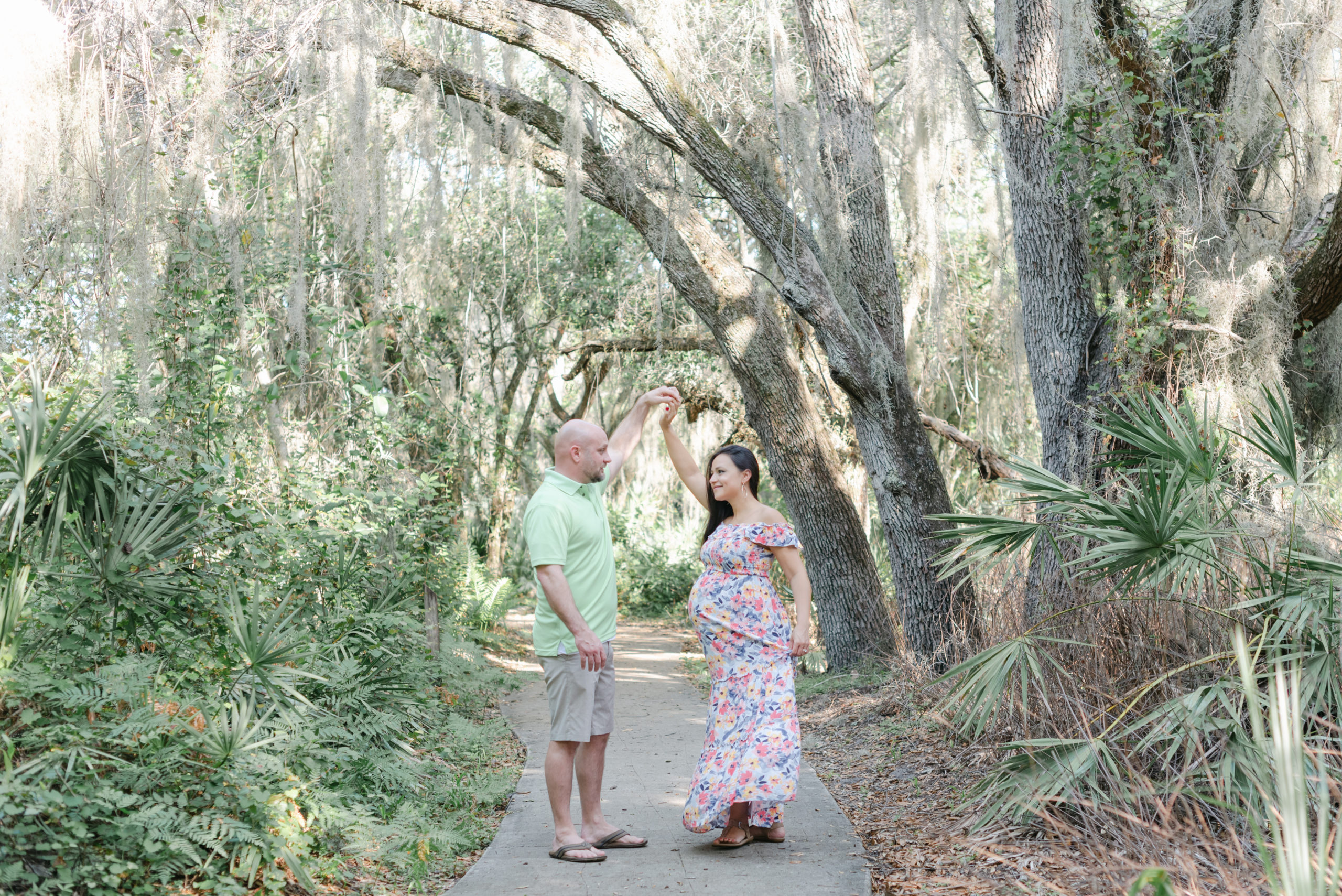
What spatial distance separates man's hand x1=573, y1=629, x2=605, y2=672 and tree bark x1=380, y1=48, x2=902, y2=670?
4.32 metres

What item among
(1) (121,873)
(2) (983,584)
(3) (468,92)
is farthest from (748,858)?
(3) (468,92)

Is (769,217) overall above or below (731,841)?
above

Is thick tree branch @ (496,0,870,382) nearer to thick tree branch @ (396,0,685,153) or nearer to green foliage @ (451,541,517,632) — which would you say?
thick tree branch @ (396,0,685,153)

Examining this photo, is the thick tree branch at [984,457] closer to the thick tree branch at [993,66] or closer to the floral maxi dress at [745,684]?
the thick tree branch at [993,66]

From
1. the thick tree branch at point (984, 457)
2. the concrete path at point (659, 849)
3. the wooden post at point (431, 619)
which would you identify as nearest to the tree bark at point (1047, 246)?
the thick tree branch at point (984, 457)

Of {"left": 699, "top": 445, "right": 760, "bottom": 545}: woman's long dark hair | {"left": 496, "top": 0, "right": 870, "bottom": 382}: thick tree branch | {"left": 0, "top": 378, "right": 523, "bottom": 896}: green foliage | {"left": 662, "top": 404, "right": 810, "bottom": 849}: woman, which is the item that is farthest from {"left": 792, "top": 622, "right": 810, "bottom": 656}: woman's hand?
{"left": 496, "top": 0, "right": 870, "bottom": 382}: thick tree branch

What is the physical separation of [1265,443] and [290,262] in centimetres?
582

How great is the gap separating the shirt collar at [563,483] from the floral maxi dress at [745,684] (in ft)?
1.92

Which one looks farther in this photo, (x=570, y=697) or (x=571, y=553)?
(x=571, y=553)

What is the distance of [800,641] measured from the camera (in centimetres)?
399

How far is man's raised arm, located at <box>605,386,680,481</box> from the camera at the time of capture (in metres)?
4.33

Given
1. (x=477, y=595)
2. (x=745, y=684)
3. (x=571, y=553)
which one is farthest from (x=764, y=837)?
(x=477, y=595)

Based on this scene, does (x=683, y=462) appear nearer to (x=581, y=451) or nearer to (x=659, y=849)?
(x=581, y=451)

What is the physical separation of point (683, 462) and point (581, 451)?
63cm
